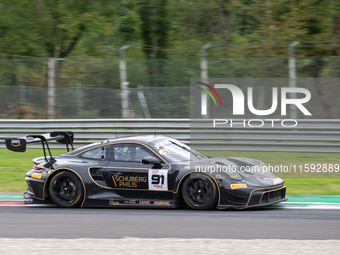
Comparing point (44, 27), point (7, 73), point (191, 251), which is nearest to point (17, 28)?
point (44, 27)

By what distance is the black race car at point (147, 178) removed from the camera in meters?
6.29

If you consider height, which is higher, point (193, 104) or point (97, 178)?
point (193, 104)

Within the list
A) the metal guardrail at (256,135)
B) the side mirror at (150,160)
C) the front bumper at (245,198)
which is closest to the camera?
the front bumper at (245,198)

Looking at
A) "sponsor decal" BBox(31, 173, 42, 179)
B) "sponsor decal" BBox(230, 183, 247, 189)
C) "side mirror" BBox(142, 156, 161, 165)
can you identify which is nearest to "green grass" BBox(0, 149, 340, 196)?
"sponsor decal" BBox(31, 173, 42, 179)

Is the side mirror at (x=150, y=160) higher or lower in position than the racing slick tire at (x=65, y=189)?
higher

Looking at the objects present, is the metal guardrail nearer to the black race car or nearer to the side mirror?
the black race car

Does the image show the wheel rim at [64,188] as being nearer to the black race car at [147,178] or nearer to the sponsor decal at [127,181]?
the black race car at [147,178]

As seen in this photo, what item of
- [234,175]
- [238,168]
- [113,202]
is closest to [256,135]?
[238,168]

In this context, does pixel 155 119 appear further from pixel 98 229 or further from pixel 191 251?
pixel 191 251

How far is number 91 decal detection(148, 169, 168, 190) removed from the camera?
6484mm

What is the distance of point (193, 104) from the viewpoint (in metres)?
11.1

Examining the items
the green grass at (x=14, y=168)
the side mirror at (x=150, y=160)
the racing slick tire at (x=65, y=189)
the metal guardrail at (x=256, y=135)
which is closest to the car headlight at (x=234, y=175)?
the side mirror at (x=150, y=160)

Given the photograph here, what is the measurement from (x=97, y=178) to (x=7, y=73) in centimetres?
736

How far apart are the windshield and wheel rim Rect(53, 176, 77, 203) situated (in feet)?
4.81
